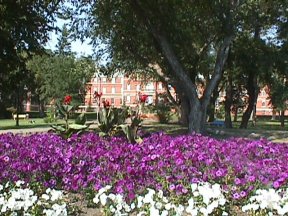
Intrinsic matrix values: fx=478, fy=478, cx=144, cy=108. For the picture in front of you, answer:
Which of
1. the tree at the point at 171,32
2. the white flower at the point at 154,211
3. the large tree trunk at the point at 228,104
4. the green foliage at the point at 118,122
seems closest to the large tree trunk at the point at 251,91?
the large tree trunk at the point at 228,104

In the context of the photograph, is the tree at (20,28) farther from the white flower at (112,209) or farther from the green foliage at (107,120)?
the white flower at (112,209)

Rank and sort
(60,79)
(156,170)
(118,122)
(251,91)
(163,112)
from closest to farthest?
(156,170) < (118,122) < (251,91) < (163,112) < (60,79)

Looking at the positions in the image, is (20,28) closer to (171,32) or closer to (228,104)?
(171,32)

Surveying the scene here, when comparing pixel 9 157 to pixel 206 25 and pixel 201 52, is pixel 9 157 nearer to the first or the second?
pixel 206 25

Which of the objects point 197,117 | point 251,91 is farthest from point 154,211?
point 251,91

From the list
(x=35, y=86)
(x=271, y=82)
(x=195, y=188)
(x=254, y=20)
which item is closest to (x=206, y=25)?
(x=254, y=20)

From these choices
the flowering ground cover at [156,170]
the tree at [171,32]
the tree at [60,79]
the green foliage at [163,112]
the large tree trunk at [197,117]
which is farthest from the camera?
the tree at [60,79]

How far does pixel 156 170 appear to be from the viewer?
21.1ft

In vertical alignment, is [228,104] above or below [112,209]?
above

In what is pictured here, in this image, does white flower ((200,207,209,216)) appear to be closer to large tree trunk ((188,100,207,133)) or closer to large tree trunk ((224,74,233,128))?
large tree trunk ((188,100,207,133))

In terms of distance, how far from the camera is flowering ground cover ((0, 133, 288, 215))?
18.0ft

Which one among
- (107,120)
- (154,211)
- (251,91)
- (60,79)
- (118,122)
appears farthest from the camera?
(60,79)

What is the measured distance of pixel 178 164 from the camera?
6430 mm

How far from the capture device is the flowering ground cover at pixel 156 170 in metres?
5.49
